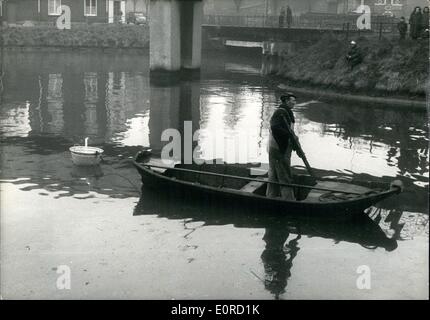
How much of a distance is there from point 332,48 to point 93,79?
16213 millimetres

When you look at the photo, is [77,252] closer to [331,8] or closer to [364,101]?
[364,101]

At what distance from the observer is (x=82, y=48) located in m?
57.0

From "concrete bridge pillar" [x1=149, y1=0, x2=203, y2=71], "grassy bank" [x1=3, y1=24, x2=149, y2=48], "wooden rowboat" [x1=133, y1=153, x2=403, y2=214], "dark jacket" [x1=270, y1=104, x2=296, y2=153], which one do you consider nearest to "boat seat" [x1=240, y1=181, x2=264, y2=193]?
"wooden rowboat" [x1=133, y1=153, x2=403, y2=214]

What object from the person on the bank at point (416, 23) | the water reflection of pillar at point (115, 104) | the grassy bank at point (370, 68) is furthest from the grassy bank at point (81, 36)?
the person on the bank at point (416, 23)

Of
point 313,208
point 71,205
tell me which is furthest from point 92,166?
point 313,208

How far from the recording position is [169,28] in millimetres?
35906

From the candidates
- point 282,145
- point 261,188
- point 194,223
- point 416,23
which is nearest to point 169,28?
point 416,23

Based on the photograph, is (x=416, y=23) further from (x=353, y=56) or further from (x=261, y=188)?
(x=261, y=188)

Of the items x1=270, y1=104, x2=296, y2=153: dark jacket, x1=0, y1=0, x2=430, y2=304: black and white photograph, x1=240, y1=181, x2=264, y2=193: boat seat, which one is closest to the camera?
x1=0, y1=0, x2=430, y2=304: black and white photograph

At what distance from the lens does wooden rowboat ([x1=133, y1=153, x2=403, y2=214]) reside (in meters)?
11.9

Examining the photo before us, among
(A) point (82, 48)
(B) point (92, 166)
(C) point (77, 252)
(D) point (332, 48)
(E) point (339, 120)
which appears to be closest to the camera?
(C) point (77, 252)

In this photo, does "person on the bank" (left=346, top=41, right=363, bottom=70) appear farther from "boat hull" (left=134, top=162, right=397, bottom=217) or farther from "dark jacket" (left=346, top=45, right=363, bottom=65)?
"boat hull" (left=134, top=162, right=397, bottom=217)

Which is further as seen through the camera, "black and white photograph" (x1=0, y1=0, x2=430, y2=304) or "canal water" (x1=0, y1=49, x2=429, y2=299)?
"black and white photograph" (x1=0, y1=0, x2=430, y2=304)

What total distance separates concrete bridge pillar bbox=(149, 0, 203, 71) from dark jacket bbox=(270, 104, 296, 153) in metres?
25.0
